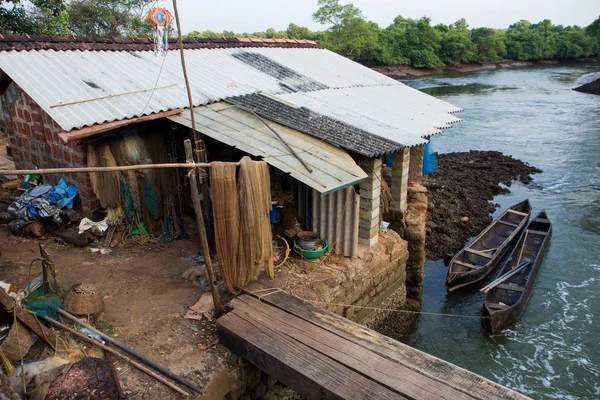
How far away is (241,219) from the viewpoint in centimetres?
574

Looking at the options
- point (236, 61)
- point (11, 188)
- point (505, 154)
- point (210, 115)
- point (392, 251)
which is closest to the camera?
point (210, 115)

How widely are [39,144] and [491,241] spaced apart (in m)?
11.8

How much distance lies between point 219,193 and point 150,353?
6.89 feet

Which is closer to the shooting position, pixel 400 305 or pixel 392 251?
pixel 392 251

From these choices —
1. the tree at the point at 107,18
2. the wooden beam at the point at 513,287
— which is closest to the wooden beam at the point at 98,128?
the wooden beam at the point at 513,287

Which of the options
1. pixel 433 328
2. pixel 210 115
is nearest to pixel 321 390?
pixel 210 115

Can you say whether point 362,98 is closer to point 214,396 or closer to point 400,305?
point 400,305

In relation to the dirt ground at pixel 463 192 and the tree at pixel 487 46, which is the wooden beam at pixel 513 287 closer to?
the dirt ground at pixel 463 192

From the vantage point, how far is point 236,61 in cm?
1098

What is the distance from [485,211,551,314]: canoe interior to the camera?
389 inches

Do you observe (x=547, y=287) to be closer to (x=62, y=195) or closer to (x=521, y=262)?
(x=521, y=262)

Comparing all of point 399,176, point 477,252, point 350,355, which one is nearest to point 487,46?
point 477,252

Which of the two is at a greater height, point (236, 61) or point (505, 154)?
point (236, 61)

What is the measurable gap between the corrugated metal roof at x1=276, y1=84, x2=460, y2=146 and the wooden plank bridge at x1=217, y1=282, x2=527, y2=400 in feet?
12.7
